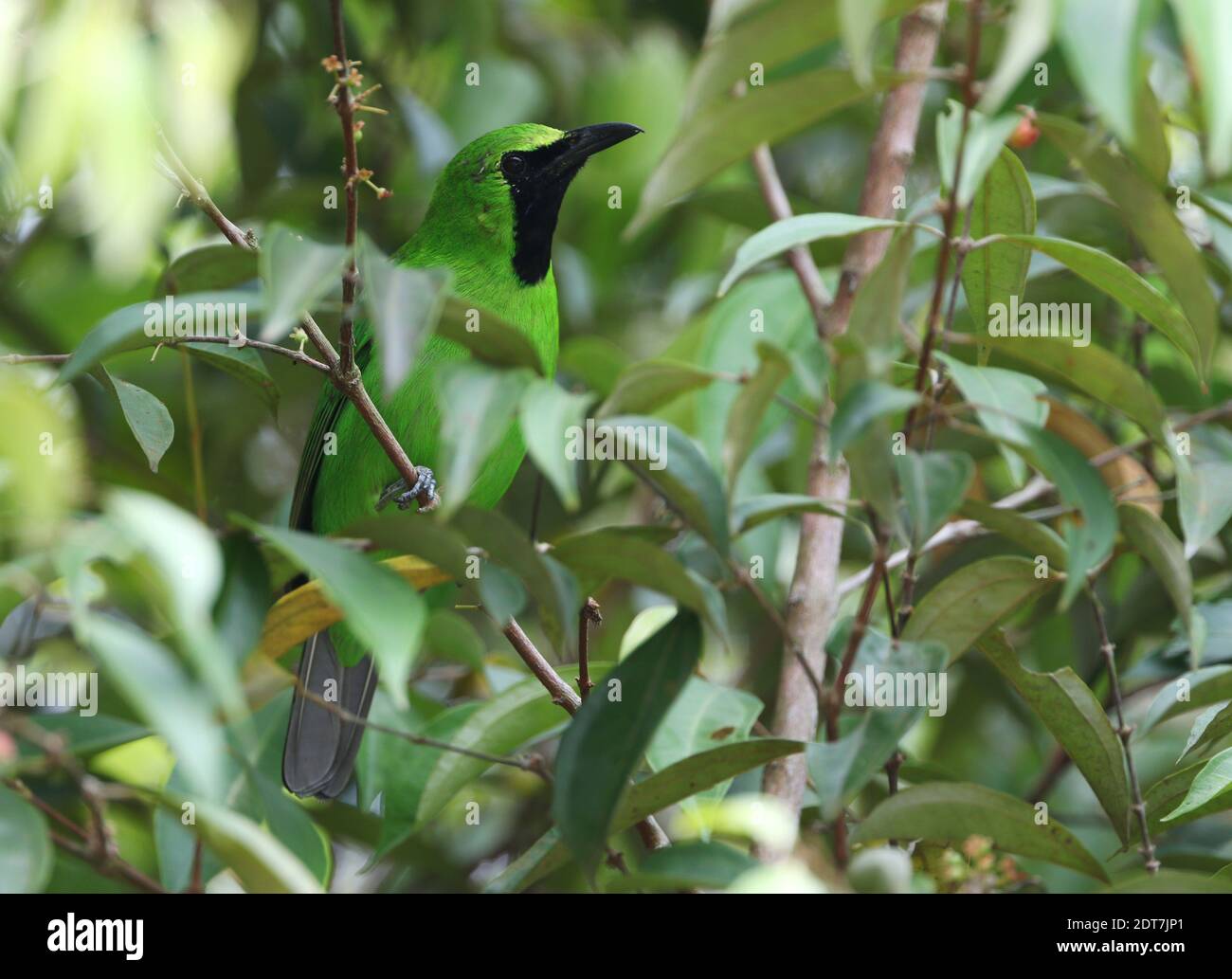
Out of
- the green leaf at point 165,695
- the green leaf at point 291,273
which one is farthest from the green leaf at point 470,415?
the green leaf at point 165,695

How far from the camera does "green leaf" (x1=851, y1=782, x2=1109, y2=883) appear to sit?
5.52 ft

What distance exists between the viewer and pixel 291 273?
1.27m

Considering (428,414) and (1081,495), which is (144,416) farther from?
(428,414)

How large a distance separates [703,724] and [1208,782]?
0.74 m

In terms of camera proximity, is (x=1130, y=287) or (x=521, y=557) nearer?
(x=521, y=557)

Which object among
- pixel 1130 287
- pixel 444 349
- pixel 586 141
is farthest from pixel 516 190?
pixel 1130 287

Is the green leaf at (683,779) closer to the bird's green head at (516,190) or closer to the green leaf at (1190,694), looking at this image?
the green leaf at (1190,694)

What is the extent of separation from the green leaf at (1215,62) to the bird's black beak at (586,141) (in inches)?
91.4

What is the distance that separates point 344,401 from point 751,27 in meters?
2.05

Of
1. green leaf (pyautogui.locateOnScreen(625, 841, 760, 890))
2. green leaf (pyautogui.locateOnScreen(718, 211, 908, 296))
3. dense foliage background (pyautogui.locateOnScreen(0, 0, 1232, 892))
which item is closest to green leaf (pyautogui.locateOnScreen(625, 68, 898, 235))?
dense foliage background (pyautogui.locateOnScreen(0, 0, 1232, 892))

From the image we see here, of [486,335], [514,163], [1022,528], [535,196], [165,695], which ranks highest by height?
[514,163]
